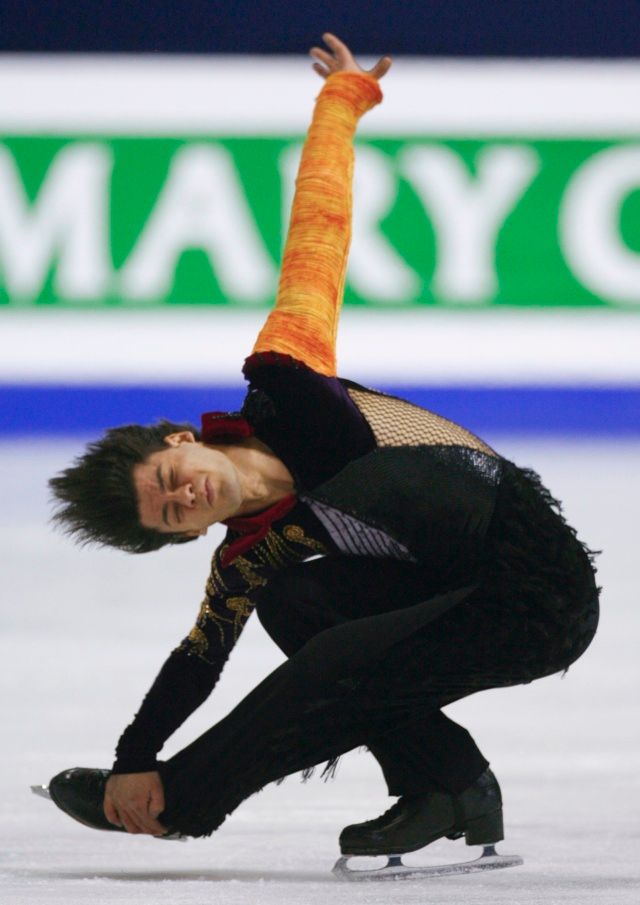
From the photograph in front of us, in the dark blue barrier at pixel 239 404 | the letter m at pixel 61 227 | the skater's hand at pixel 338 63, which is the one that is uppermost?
the letter m at pixel 61 227

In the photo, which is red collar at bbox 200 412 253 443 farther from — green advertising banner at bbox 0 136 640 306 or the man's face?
green advertising banner at bbox 0 136 640 306

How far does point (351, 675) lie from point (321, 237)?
1.97ft

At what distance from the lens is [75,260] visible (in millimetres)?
6367

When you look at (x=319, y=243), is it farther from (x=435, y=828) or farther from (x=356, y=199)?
(x=356, y=199)

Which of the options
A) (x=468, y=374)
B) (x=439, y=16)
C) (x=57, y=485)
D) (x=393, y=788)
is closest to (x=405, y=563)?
(x=393, y=788)

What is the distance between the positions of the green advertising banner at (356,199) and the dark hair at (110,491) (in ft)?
14.6

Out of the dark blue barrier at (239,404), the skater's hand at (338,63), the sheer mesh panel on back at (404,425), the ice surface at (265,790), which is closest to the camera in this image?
the ice surface at (265,790)

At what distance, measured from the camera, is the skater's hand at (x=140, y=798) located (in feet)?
6.54

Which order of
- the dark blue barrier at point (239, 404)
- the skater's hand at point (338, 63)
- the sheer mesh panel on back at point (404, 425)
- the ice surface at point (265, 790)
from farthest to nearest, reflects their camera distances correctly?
1. the dark blue barrier at point (239, 404)
2. the skater's hand at point (338, 63)
3. the sheer mesh panel on back at point (404, 425)
4. the ice surface at point (265, 790)

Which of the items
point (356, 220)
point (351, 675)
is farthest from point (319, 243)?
point (356, 220)

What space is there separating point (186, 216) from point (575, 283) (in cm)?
154

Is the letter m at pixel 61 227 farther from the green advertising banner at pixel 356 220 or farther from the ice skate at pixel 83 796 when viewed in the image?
the ice skate at pixel 83 796

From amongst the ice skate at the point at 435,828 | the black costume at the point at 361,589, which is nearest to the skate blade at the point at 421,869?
the ice skate at the point at 435,828

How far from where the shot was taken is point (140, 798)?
1997mm
